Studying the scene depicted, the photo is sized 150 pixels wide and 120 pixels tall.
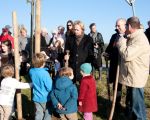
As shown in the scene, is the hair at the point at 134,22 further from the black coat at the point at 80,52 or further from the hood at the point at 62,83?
the black coat at the point at 80,52

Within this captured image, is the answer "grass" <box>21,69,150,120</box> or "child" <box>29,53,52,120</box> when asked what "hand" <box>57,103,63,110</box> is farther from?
"grass" <box>21,69,150,120</box>

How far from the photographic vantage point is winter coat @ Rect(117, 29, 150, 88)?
6.47 metres

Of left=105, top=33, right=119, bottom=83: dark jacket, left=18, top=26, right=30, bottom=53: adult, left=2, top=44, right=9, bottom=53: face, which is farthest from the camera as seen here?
left=18, top=26, right=30, bottom=53: adult

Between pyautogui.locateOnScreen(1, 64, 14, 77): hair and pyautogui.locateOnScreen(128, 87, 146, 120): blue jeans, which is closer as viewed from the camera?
pyautogui.locateOnScreen(128, 87, 146, 120): blue jeans

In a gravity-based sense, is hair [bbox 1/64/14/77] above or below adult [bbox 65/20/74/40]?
below

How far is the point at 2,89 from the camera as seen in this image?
23.7 ft

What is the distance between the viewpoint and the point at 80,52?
8094 mm

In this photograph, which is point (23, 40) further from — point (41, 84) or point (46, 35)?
point (41, 84)

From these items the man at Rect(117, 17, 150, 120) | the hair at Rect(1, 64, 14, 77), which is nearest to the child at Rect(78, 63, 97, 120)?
the man at Rect(117, 17, 150, 120)

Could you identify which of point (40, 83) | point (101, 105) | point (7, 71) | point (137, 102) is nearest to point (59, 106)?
point (40, 83)

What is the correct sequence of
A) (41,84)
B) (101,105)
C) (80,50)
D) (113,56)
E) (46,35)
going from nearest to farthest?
(41,84) < (80,50) < (113,56) < (101,105) < (46,35)

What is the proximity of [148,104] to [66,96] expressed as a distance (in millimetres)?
3153

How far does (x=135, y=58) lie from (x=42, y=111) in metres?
2.05

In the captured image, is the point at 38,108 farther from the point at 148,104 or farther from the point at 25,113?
the point at 148,104
